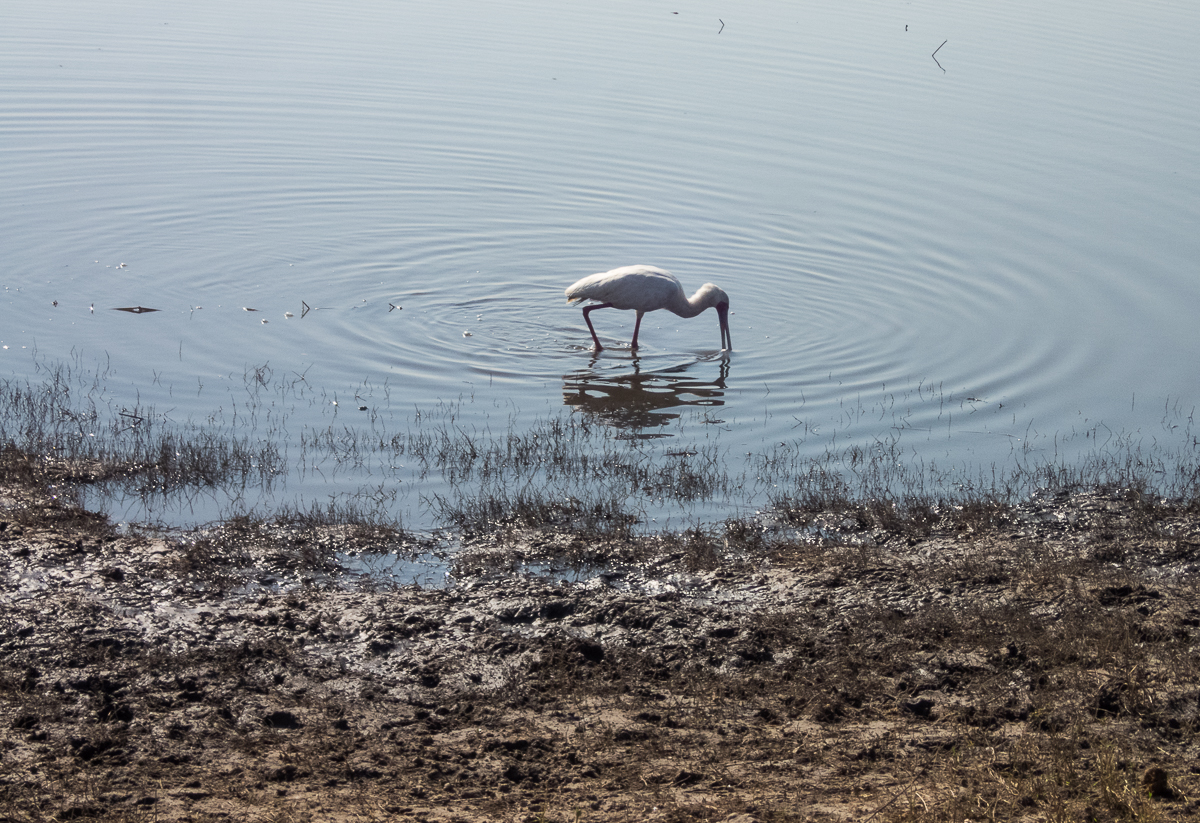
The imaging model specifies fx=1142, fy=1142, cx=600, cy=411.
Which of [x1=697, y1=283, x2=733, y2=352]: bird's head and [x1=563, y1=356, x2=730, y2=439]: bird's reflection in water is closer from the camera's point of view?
[x1=563, y1=356, x2=730, y2=439]: bird's reflection in water

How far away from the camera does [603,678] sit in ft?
19.1

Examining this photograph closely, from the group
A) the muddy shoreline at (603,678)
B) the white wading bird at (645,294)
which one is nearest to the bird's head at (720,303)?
the white wading bird at (645,294)

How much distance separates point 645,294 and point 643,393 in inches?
55.0

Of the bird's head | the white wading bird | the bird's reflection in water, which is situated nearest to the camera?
the bird's reflection in water

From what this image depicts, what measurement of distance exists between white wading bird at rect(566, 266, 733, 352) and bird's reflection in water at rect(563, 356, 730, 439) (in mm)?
684

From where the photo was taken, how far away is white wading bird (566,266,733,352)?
12867 mm

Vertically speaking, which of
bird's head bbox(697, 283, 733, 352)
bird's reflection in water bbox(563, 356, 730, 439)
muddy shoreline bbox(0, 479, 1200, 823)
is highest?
bird's head bbox(697, 283, 733, 352)

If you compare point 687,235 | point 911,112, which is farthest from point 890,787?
point 911,112

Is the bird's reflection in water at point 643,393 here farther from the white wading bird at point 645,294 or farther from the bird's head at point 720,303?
the white wading bird at point 645,294

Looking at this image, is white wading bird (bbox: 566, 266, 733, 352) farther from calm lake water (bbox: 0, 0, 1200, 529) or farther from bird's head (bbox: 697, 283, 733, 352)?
calm lake water (bbox: 0, 0, 1200, 529)

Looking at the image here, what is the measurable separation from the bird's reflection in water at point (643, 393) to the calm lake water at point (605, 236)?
5 cm

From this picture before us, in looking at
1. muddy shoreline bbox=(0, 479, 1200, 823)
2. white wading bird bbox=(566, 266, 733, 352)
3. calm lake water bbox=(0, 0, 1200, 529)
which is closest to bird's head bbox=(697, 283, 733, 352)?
white wading bird bbox=(566, 266, 733, 352)

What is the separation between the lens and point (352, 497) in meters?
8.94

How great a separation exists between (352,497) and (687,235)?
9.49 meters
